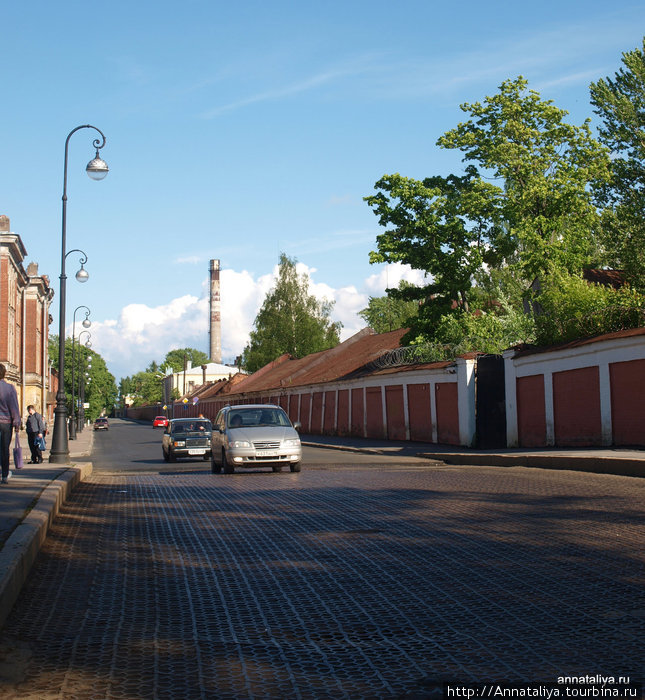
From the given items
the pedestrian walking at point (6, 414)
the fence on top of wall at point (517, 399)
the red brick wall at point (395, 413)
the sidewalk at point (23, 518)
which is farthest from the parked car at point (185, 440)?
the pedestrian walking at point (6, 414)

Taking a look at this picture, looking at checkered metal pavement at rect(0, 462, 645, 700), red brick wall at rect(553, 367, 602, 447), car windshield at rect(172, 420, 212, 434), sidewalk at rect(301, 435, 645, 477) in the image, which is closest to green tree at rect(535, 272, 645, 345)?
red brick wall at rect(553, 367, 602, 447)

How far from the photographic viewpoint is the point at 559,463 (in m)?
19.4

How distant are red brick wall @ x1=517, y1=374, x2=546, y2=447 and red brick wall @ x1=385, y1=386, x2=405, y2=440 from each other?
10.9 m

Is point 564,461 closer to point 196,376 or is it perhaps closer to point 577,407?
point 577,407

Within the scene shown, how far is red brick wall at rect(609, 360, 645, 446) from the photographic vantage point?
21.6m

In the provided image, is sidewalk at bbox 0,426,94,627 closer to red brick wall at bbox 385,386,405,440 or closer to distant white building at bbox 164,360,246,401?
red brick wall at bbox 385,386,405,440

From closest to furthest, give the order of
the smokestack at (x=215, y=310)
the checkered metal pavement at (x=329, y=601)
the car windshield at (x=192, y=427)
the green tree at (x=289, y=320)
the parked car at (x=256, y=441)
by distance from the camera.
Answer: the checkered metal pavement at (x=329, y=601)
the parked car at (x=256, y=441)
the car windshield at (x=192, y=427)
the green tree at (x=289, y=320)
the smokestack at (x=215, y=310)

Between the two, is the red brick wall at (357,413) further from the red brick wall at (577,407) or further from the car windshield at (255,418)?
the car windshield at (255,418)

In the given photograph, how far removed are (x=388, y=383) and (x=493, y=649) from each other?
118 ft

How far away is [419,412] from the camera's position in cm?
3628

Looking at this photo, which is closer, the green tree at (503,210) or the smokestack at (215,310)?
the green tree at (503,210)

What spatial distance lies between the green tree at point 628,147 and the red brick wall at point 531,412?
22.0 m

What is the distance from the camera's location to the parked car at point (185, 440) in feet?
98.9

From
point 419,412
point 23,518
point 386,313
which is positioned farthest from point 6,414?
point 386,313
